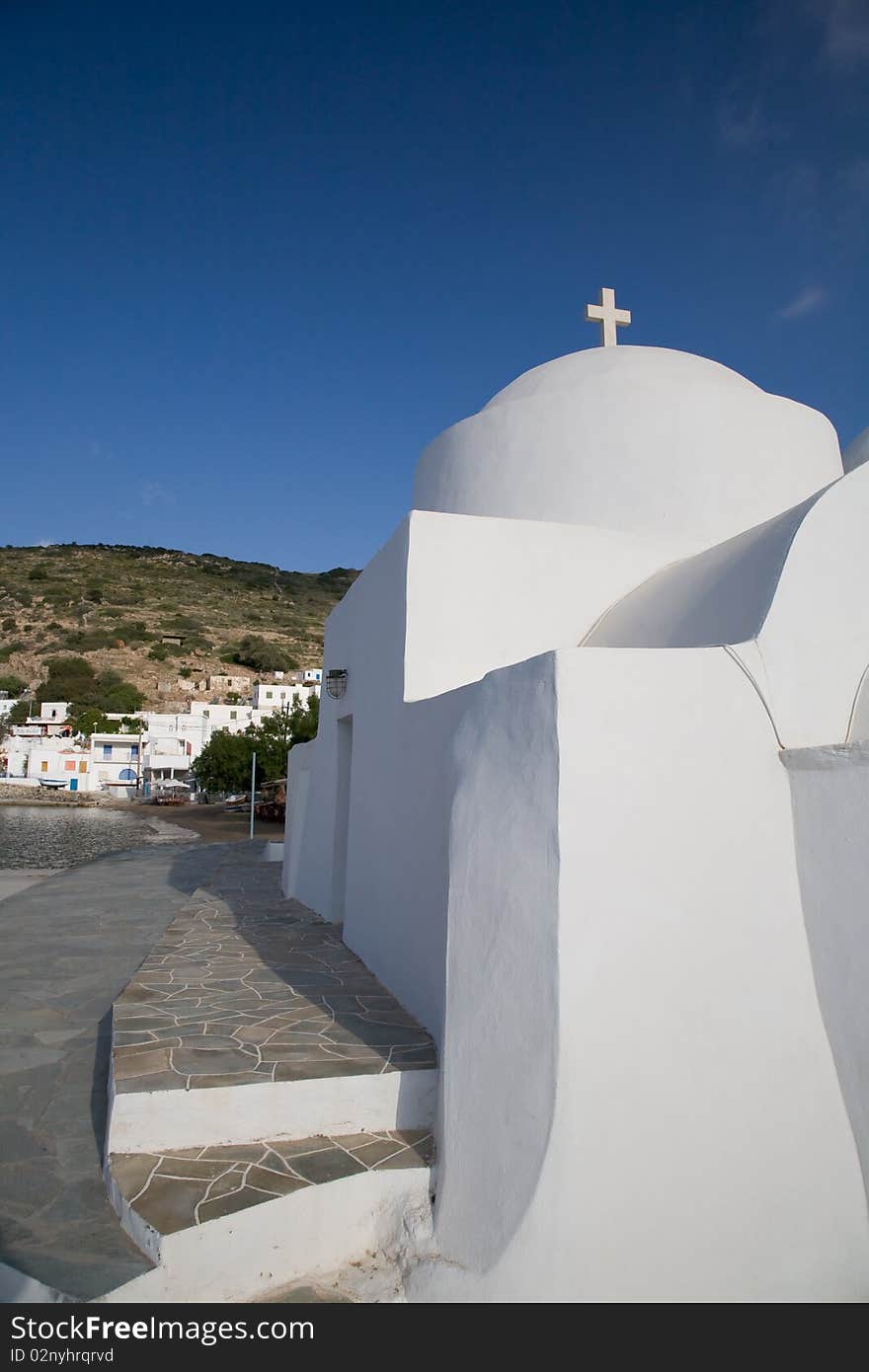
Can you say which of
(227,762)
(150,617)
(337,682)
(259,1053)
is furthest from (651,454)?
(150,617)

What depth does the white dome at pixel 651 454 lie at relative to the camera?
21.5 ft

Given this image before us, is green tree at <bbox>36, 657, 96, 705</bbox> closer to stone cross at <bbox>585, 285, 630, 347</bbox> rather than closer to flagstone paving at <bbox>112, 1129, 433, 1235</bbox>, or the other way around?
stone cross at <bbox>585, 285, 630, 347</bbox>

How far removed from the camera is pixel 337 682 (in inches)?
329

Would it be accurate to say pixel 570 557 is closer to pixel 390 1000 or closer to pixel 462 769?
pixel 462 769

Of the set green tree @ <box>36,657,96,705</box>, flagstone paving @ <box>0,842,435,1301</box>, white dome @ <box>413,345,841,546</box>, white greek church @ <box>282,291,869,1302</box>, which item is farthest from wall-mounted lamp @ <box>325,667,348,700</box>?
green tree @ <box>36,657,96,705</box>

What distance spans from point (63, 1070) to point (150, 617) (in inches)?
2840

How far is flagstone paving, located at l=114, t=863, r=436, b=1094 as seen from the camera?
3.97m

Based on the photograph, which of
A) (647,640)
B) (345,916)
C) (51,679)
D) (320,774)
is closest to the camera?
(647,640)

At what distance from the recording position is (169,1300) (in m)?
2.96

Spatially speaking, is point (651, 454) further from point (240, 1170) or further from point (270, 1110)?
point (240, 1170)

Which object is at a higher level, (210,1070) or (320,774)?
(320,774)

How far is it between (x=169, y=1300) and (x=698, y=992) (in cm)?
225

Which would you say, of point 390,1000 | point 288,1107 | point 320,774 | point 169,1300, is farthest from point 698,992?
point 320,774

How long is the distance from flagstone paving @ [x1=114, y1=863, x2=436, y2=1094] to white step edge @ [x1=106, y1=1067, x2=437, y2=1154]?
0.16 ft
